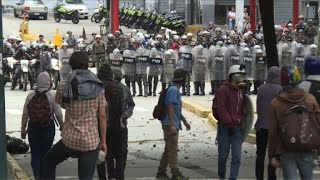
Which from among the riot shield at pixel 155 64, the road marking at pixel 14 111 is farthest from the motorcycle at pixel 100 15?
the road marking at pixel 14 111

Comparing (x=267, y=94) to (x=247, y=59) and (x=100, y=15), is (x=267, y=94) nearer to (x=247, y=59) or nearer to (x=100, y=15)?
(x=247, y=59)

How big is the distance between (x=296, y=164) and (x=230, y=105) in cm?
249

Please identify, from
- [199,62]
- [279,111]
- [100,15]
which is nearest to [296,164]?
[279,111]

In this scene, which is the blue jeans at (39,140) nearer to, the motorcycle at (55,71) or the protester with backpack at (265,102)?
the protester with backpack at (265,102)

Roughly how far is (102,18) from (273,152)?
4421 centimetres

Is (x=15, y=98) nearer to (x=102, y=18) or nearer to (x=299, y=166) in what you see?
(x=299, y=166)

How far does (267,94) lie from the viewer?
30.0 ft

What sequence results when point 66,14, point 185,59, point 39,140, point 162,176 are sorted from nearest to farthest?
1. point 39,140
2. point 162,176
3. point 185,59
4. point 66,14

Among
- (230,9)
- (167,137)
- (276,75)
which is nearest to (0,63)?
(167,137)

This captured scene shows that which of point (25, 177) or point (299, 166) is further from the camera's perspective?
point (25, 177)

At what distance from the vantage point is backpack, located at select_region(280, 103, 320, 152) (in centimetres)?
660

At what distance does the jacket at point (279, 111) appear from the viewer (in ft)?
22.1

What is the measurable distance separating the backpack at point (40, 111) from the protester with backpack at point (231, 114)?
2202mm

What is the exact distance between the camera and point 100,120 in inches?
279
